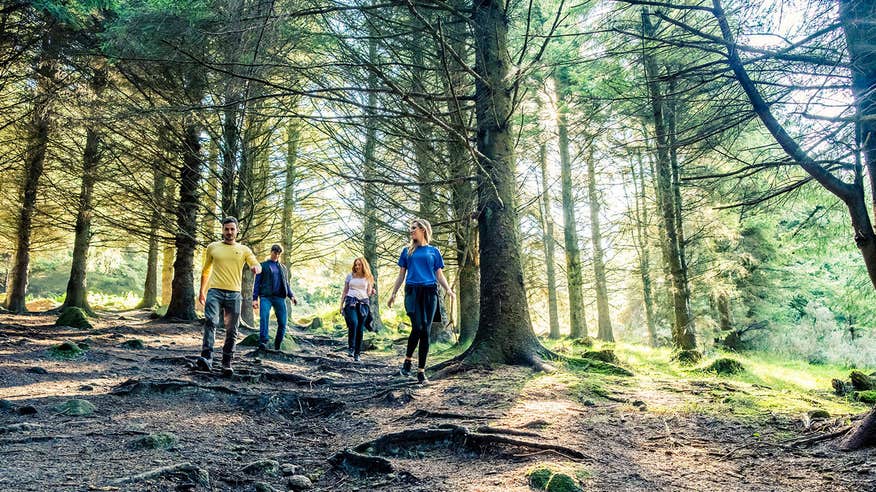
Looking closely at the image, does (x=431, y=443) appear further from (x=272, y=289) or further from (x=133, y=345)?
(x=133, y=345)

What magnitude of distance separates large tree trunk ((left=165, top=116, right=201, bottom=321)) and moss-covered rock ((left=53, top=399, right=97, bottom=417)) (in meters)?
8.05

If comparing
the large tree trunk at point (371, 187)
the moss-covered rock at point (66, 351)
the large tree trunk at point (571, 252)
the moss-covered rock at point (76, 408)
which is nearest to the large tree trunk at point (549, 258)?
the large tree trunk at point (571, 252)

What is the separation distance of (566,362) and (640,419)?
2.72m

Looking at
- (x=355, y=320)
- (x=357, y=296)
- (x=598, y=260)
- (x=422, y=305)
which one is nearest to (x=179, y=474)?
(x=422, y=305)

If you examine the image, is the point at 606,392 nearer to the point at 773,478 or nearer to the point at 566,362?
the point at 566,362

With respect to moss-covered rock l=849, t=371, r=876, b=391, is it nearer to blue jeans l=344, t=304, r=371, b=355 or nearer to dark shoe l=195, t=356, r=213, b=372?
blue jeans l=344, t=304, r=371, b=355

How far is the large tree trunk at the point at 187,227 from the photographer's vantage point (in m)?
12.5

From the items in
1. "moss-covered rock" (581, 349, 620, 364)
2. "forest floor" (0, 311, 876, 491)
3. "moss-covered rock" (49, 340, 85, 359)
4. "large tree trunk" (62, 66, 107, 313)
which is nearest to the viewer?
"forest floor" (0, 311, 876, 491)

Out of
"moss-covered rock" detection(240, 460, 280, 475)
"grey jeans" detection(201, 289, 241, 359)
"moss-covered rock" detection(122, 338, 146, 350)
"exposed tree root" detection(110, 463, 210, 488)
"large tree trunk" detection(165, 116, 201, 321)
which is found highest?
"large tree trunk" detection(165, 116, 201, 321)

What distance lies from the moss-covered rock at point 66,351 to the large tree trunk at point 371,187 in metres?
5.04

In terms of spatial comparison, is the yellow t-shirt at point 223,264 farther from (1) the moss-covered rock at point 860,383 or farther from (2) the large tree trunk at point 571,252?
(2) the large tree trunk at point 571,252

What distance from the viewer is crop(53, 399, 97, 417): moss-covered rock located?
4.32m

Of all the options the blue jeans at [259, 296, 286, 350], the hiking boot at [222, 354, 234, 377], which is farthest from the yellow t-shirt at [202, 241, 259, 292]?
the blue jeans at [259, 296, 286, 350]

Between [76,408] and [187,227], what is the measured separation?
956 centimetres
